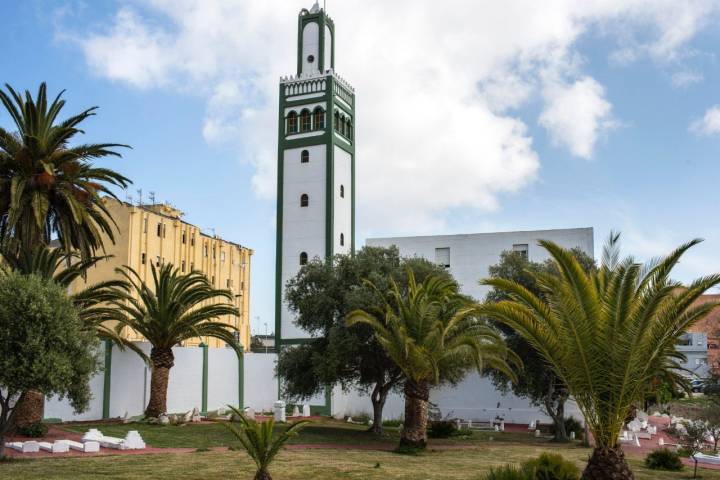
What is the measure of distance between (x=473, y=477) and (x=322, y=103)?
30.1 meters

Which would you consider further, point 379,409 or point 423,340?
point 379,409

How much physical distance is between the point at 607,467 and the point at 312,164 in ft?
101

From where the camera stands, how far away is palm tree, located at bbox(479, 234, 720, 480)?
14.6 metres

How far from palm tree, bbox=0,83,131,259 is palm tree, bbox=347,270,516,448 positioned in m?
10.1

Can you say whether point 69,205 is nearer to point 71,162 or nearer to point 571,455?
point 71,162

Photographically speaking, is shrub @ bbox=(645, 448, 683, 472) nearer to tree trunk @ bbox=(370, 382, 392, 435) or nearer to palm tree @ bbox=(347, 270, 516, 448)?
palm tree @ bbox=(347, 270, 516, 448)

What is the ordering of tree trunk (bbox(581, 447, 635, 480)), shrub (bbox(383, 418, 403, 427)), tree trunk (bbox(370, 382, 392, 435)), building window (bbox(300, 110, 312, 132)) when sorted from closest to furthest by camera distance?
tree trunk (bbox(581, 447, 635, 480)) < tree trunk (bbox(370, 382, 392, 435)) < shrub (bbox(383, 418, 403, 427)) < building window (bbox(300, 110, 312, 132))

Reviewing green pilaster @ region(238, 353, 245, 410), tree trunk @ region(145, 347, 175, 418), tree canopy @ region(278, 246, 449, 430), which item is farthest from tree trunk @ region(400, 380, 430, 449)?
green pilaster @ region(238, 353, 245, 410)

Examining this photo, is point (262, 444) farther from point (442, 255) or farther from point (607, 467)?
point (442, 255)

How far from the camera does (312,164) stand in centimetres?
4309

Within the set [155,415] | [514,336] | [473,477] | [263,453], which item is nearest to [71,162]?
[155,415]

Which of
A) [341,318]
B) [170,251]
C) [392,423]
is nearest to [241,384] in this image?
[392,423]

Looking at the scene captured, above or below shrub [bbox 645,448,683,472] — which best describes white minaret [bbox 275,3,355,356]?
above

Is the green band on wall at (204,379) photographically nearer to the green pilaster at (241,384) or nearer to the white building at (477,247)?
the green pilaster at (241,384)
